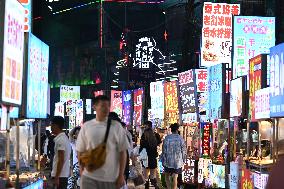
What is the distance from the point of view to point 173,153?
1803 centimetres

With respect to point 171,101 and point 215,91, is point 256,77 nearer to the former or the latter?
point 215,91

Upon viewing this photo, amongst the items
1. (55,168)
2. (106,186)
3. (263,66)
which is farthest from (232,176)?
(106,186)

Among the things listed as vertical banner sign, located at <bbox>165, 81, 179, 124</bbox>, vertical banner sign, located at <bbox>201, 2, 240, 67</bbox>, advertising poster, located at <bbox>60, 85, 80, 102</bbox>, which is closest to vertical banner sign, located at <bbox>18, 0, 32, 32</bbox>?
vertical banner sign, located at <bbox>165, 81, 179, 124</bbox>

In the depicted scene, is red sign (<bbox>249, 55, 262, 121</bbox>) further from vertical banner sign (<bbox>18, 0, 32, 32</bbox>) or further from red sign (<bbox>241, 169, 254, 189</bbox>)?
vertical banner sign (<bbox>18, 0, 32, 32</bbox>)

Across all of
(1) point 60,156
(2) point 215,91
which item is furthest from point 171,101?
(1) point 60,156

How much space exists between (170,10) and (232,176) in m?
30.9

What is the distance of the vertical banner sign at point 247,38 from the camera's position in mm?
17812

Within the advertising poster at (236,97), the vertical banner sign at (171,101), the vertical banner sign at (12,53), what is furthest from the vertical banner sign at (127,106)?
the vertical banner sign at (12,53)

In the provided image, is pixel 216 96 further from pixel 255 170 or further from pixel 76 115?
pixel 76 115

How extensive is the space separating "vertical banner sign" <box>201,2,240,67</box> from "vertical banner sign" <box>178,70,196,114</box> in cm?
196

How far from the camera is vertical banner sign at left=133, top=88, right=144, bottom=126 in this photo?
2928 cm

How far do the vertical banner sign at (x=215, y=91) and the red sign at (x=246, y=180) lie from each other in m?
3.70

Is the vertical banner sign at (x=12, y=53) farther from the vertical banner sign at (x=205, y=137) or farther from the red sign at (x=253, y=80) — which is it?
the vertical banner sign at (x=205, y=137)

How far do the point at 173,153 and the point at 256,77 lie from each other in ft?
17.7
